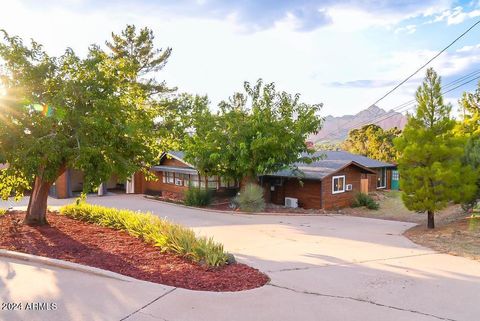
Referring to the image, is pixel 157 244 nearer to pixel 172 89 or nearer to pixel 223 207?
pixel 223 207

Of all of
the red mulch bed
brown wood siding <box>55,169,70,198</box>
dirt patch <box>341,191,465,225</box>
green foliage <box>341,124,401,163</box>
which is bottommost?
dirt patch <box>341,191,465,225</box>

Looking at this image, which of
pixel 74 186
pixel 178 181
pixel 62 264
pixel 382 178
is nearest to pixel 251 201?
pixel 178 181

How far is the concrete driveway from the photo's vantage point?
16.3 ft

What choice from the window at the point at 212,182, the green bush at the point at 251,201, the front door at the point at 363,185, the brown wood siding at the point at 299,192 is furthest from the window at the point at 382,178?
the green bush at the point at 251,201

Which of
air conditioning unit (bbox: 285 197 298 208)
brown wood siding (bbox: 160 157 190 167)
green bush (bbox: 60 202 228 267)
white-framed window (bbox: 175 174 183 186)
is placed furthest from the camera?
white-framed window (bbox: 175 174 183 186)

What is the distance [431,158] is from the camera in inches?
488

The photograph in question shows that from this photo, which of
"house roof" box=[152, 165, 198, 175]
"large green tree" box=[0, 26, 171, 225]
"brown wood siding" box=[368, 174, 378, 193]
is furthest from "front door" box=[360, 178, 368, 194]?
"large green tree" box=[0, 26, 171, 225]

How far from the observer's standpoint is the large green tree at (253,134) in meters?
17.9

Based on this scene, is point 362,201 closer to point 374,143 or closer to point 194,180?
point 194,180

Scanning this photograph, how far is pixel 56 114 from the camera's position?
900 cm

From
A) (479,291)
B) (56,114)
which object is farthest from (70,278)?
(479,291)

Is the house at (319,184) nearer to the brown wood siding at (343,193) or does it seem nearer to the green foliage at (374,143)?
the brown wood siding at (343,193)

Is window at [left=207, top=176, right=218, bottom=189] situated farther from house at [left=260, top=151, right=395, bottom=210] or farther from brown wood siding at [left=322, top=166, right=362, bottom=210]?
brown wood siding at [left=322, top=166, right=362, bottom=210]

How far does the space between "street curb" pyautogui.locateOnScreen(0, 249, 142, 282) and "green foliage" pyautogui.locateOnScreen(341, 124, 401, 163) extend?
31491 mm
